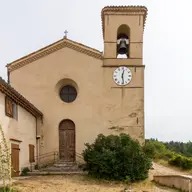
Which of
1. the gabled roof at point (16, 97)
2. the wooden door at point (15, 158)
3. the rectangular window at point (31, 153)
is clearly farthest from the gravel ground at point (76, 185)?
the gabled roof at point (16, 97)

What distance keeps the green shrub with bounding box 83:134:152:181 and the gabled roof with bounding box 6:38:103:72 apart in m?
6.90

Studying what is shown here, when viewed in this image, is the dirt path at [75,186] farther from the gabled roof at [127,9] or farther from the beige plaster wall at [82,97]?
the gabled roof at [127,9]

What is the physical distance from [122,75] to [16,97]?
792 centimetres

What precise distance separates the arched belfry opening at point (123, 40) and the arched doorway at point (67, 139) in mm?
6298

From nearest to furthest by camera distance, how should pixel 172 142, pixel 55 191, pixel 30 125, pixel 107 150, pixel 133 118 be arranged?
pixel 55 191
pixel 107 150
pixel 30 125
pixel 133 118
pixel 172 142

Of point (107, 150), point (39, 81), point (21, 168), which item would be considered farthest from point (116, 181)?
point (39, 81)

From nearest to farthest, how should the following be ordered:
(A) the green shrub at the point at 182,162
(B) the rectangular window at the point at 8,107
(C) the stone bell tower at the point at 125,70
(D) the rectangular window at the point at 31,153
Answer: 1. (B) the rectangular window at the point at 8,107
2. (D) the rectangular window at the point at 31,153
3. (C) the stone bell tower at the point at 125,70
4. (A) the green shrub at the point at 182,162

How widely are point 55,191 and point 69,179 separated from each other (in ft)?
9.95

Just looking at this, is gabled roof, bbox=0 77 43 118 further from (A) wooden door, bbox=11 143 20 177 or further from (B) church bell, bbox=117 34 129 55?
(B) church bell, bbox=117 34 129 55

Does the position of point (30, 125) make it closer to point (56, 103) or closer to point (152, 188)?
point (56, 103)

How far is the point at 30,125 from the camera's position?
18.0 metres

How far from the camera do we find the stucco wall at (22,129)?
1348 cm

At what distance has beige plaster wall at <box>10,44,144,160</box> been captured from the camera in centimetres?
1948

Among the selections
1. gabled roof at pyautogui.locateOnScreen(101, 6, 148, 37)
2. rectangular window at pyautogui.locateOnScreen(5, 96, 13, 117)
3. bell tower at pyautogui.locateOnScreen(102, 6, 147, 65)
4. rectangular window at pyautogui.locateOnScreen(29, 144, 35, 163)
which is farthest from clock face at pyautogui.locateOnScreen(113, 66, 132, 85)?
rectangular window at pyautogui.locateOnScreen(5, 96, 13, 117)
